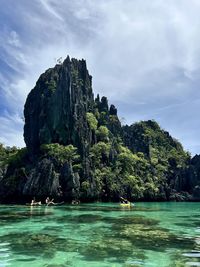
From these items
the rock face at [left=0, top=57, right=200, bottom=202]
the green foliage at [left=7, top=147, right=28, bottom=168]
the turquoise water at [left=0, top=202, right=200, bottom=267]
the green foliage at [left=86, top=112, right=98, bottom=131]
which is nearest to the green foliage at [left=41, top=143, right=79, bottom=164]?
the rock face at [left=0, top=57, right=200, bottom=202]

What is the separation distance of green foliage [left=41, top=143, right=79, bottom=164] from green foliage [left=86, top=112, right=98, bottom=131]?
1577 centimetres

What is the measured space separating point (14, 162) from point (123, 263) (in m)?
68.2

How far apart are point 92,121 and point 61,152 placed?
21699 millimetres

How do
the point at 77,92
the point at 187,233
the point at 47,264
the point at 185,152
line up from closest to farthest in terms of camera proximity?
the point at 47,264, the point at 187,233, the point at 77,92, the point at 185,152

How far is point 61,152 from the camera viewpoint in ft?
235

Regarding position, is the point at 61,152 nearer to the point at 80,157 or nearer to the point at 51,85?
the point at 80,157

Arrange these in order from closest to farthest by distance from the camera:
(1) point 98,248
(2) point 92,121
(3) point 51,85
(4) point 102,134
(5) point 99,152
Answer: (1) point 98,248
(5) point 99,152
(3) point 51,85
(2) point 92,121
(4) point 102,134

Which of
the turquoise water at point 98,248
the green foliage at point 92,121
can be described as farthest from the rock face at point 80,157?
the turquoise water at point 98,248

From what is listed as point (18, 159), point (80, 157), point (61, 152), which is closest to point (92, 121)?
point (80, 157)

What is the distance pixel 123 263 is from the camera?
1251 cm

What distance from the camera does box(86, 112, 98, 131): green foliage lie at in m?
89.3

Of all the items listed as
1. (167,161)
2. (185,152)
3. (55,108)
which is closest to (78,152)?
(55,108)

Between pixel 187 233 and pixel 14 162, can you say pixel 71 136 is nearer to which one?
pixel 14 162

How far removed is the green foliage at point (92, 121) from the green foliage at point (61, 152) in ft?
51.7
